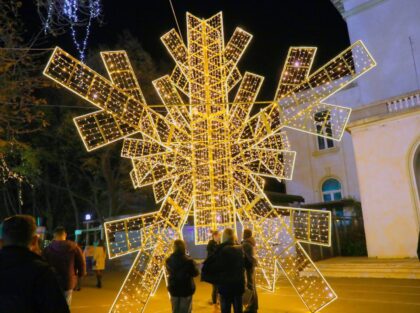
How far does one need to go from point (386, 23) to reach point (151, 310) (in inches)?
657

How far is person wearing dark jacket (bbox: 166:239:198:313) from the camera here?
5.33 m

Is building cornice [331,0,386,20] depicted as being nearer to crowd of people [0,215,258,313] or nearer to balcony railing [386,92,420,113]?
balcony railing [386,92,420,113]

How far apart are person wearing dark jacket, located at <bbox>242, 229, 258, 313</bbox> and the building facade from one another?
9.40 meters

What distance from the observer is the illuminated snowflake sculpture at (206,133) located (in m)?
5.99

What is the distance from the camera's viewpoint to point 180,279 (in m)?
5.32

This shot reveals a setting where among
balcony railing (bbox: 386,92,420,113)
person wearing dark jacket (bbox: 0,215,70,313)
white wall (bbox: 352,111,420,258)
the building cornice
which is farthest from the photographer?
the building cornice

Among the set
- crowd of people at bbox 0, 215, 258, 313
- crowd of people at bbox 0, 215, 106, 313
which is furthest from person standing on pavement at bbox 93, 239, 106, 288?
crowd of people at bbox 0, 215, 106, 313

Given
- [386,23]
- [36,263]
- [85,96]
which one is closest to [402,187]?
[386,23]

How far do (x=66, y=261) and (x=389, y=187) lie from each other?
12.0 metres

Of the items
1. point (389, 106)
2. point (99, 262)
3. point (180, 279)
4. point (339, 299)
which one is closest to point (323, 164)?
point (389, 106)

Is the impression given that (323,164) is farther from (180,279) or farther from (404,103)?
(180,279)

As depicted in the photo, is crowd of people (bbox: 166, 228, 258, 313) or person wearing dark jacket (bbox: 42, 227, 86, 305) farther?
person wearing dark jacket (bbox: 42, 227, 86, 305)

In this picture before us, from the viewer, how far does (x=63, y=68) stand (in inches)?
213

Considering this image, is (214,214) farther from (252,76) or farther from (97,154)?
(97,154)
